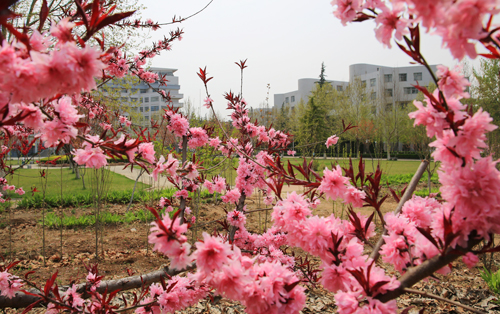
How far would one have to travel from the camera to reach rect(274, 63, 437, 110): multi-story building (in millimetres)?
31155

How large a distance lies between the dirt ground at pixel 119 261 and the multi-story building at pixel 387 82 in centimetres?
2772

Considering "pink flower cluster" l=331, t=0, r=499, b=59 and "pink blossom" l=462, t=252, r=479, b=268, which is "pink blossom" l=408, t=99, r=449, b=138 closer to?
"pink flower cluster" l=331, t=0, r=499, b=59

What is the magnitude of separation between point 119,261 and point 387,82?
45.9m

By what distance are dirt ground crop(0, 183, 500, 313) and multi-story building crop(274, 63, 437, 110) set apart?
27717 millimetres

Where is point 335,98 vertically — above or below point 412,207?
above

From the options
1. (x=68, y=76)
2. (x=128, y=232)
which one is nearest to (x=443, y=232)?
(x=68, y=76)

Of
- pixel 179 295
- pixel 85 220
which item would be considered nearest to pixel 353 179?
pixel 179 295

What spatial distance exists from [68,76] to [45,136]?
42cm

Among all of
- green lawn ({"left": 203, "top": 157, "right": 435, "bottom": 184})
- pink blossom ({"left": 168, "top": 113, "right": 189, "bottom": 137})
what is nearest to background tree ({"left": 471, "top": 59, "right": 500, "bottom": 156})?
green lawn ({"left": 203, "top": 157, "right": 435, "bottom": 184})

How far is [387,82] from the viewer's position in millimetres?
42094

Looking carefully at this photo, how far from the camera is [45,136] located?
41.4 inches

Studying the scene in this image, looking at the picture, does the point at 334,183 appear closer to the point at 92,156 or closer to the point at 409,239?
the point at 409,239

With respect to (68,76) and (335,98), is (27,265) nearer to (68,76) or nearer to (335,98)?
(68,76)

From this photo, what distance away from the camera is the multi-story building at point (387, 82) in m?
31.2
